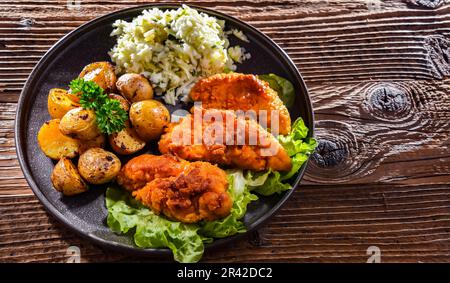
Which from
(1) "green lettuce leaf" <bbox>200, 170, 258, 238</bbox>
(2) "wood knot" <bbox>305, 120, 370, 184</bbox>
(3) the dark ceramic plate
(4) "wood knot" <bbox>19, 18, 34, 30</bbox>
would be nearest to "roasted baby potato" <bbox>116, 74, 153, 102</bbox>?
(3) the dark ceramic plate

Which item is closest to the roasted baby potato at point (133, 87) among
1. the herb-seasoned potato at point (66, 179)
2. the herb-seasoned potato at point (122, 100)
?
the herb-seasoned potato at point (122, 100)

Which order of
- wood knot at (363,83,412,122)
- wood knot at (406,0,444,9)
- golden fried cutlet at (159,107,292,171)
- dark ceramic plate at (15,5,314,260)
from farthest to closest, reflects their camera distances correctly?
wood knot at (406,0,444,9) → wood knot at (363,83,412,122) → golden fried cutlet at (159,107,292,171) → dark ceramic plate at (15,5,314,260)

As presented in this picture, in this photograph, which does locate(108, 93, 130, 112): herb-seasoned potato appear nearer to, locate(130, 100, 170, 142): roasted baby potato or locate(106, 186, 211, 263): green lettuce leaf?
locate(130, 100, 170, 142): roasted baby potato

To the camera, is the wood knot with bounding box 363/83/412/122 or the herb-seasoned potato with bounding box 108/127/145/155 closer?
the herb-seasoned potato with bounding box 108/127/145/155

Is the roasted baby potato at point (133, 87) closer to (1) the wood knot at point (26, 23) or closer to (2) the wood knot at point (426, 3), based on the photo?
(1) the wood knot at point (26, 23)

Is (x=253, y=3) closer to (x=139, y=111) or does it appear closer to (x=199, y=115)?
(x=199, y=115)

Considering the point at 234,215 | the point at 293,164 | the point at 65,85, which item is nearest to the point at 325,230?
the point at 293,164

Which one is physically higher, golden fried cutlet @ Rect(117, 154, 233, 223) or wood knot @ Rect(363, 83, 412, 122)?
wood knot @ Rect(363, 83, 412, 122)
